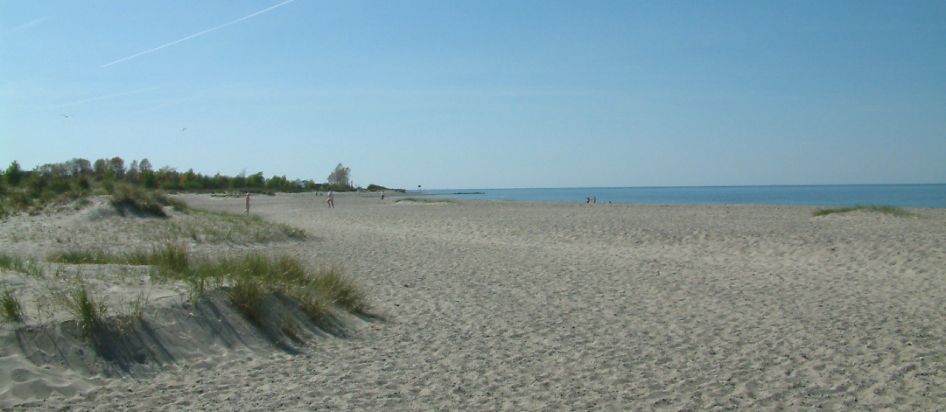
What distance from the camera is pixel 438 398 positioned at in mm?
5160

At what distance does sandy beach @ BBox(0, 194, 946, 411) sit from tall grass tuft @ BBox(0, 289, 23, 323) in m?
0.14

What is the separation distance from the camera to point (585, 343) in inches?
274

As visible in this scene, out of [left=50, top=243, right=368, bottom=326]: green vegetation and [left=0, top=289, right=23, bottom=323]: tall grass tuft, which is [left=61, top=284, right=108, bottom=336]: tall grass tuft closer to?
[left=0, top=289, right=23, bottom=323]: tall grass tuft

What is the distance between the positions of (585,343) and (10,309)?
5078 millimetres

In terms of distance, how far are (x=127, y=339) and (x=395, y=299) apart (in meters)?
4.13

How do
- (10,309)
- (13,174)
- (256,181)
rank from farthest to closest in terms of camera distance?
(256,181)
(13,174)
(10,309)

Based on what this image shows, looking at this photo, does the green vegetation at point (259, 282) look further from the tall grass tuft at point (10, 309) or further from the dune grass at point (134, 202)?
the dune grass at point (134, 202)

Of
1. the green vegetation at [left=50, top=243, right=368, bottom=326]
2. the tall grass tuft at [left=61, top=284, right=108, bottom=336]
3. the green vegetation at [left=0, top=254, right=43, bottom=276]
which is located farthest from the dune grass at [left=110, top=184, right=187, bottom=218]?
the tall grass tuft at [left=61, top=284, right=108, bottom=336]

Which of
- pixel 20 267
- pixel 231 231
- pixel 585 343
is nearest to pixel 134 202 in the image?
pixel 231 231

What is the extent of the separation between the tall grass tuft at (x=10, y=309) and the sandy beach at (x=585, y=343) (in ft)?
0.46

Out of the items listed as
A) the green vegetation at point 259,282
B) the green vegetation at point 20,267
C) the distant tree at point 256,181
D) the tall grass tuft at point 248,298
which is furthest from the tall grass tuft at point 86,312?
the distant tree at point 256,181

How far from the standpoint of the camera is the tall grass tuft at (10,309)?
17.3ft

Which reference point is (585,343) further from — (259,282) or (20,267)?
(20,267)

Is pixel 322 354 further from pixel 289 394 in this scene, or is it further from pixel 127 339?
pixel 127 339
